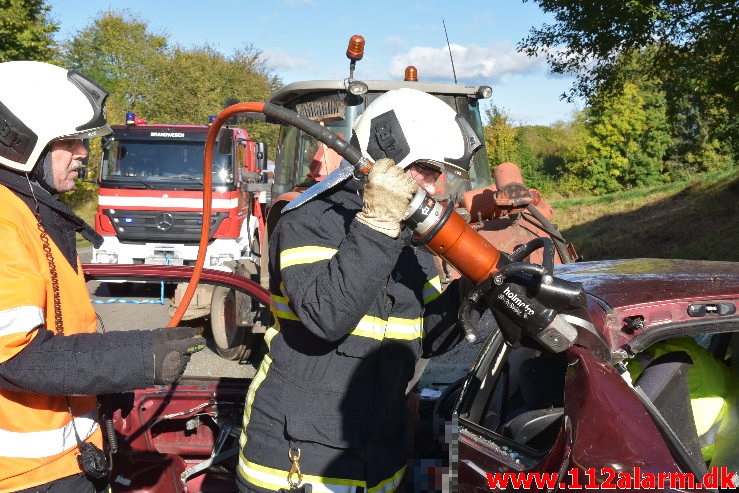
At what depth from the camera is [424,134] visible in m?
2.16

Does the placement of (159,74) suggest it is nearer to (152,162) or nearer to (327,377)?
(152,162)

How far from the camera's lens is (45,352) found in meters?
1.85

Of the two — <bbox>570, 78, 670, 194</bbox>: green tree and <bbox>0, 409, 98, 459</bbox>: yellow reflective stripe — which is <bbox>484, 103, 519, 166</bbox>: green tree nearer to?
<bbox>570, 78, 670, 194</bbox>: green tree

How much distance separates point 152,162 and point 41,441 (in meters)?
8.81

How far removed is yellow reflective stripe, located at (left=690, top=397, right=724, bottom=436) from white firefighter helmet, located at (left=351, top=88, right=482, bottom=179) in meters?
1.04

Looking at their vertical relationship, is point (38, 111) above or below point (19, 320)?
above

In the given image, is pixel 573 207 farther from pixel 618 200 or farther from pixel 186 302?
pixel 186 302

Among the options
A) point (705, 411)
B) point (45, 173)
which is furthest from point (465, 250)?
point (45, 173)

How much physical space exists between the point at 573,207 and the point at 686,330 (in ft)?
77.0

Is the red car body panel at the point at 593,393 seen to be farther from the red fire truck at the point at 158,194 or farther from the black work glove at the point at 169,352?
the red fire truck at the point at 158,194

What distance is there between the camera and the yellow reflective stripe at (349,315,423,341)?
7.07 feet

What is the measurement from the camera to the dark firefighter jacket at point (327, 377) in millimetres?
2113

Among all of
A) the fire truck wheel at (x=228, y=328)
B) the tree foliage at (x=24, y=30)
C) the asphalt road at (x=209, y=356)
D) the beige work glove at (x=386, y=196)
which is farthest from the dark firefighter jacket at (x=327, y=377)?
the tree foliage at (x=24, y=30)

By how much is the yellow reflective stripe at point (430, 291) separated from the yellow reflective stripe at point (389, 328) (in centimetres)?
12
